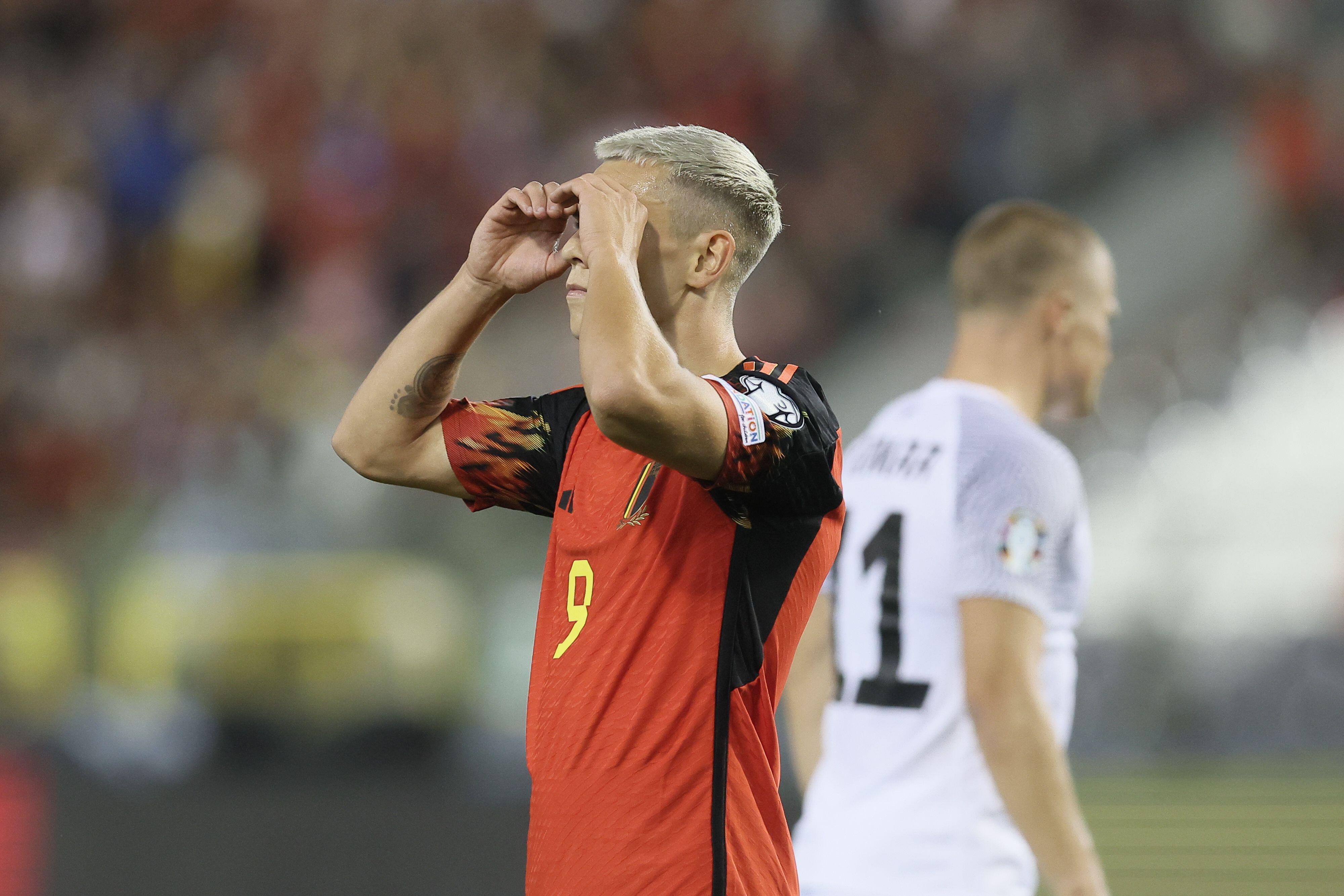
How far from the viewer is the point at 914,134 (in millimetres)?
9477

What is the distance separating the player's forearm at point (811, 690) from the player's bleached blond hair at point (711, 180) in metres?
1.26

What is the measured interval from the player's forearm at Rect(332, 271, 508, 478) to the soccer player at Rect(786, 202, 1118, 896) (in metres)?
1.17

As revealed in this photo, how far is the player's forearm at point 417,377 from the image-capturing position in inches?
101

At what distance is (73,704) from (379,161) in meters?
4.57

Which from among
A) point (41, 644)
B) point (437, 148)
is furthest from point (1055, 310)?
point (437, 148)

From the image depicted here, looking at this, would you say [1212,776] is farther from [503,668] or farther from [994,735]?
[994,735]

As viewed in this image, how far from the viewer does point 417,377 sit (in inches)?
100

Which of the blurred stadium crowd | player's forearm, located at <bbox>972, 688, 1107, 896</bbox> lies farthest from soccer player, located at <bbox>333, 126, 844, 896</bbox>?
the blurred stadium crowd

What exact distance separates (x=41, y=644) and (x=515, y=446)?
4.02m

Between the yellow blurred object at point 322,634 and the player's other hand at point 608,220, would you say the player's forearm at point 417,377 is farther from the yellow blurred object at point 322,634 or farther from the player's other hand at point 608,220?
the yellow blurred object at point 322,634

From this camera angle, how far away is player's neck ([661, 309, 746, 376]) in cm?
232

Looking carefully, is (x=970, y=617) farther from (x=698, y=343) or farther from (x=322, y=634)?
(x=322, y=634)

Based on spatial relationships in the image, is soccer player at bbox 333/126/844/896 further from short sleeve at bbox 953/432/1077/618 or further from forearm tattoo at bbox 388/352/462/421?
short sleeve at bbox 953/432/1077/618

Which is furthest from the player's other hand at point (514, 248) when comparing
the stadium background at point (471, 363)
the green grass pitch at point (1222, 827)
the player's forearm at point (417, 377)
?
the green grass pitch at point (1222, 827)
